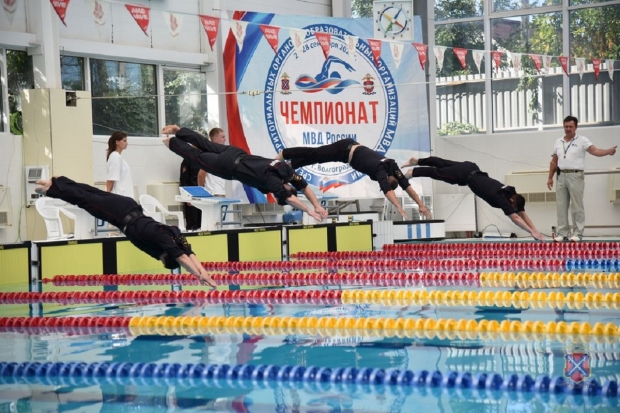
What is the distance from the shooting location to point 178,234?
7516mm

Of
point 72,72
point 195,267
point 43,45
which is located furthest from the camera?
point 72,72

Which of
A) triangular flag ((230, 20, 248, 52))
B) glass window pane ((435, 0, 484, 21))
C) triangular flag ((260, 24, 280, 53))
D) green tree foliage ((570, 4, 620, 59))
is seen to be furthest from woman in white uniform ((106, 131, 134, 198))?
green tree foliage ((570, 4, 620, 59))

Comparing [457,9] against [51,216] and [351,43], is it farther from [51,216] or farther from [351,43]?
[51,216]

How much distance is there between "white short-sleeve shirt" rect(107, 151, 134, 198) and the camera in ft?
34.9

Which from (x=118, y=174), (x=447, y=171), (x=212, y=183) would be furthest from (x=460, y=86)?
(x=118, y=174)

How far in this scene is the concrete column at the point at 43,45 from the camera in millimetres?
12133

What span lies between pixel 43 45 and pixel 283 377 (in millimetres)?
8674

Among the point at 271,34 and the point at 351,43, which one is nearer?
the point at 271,34

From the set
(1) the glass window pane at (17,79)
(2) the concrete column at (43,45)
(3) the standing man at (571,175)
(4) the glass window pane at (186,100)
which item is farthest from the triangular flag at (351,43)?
(1) the glass window pane at (17,79)

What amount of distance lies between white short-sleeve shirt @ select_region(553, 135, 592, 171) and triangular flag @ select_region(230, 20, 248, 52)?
5.10m

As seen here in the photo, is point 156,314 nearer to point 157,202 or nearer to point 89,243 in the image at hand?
point 89,243

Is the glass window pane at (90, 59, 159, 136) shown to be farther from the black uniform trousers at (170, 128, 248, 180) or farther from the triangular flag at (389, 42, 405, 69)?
the triangular flag at (389, 42, 405, 69)

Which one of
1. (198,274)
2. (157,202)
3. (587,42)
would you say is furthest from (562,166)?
(198,274)

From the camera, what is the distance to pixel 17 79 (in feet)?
40.5
